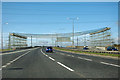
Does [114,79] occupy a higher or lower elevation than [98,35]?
lower

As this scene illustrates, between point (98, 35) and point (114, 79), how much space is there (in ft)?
327

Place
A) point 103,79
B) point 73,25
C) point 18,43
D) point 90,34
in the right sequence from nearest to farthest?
1. point 103,79
2. point 73,25
3. point 90,34
4. point 18,43

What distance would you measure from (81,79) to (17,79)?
9.63 feet

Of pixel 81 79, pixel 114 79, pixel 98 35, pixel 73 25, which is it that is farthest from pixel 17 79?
pixel 98 35

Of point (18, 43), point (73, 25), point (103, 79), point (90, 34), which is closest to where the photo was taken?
point (103, 79)

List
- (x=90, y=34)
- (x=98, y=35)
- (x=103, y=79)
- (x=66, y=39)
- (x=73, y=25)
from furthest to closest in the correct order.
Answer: (x=90, y=34)
(x=98, y=35)
(x=66, y=39)
(x=73, y=25)
(x=103, y=79)

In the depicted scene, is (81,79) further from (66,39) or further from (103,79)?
(66,39)

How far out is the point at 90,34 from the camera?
113312 mm

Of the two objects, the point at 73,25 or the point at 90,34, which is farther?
the point at 90,34

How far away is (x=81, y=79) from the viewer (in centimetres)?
701

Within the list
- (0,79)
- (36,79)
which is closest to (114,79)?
(36,79)

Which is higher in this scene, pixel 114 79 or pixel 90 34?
pixel 90 34

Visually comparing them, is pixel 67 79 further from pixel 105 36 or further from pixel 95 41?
pixel 95 41

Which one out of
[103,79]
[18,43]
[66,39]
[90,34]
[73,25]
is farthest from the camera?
[18,43]
